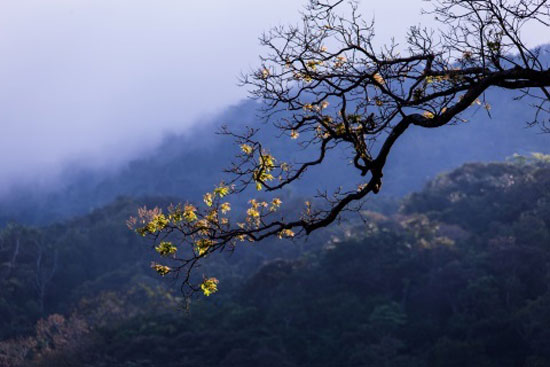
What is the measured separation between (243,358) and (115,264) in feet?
86.6

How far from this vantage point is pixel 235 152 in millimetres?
90188

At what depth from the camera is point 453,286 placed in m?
28.5

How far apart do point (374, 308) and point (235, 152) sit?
63076 millimetres

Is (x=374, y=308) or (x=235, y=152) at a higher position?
(x=235, y=152)

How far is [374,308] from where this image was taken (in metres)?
28.2

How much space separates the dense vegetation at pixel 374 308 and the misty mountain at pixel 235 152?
147 ft

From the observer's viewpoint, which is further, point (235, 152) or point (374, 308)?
point (235, 152)

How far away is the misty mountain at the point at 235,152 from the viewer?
84375 millimetres

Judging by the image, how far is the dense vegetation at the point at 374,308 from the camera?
25.2m

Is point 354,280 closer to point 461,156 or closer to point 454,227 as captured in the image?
point 454,227

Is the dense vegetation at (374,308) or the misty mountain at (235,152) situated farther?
the misty mountain at (235,152)

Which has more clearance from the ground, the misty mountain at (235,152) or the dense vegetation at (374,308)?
the misty mountain at (235,152)

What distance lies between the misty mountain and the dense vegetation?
147 feet

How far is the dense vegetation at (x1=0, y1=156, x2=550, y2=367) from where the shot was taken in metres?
25.2
